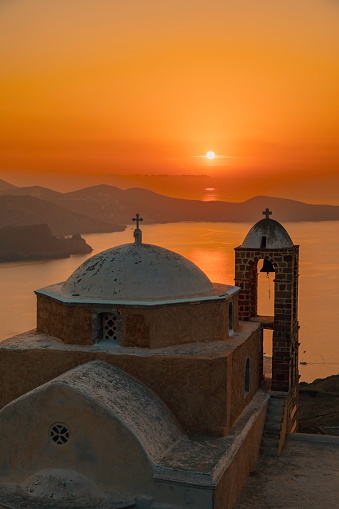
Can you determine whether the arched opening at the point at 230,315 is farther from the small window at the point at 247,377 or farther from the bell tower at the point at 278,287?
the bell tower at the point at 278,287

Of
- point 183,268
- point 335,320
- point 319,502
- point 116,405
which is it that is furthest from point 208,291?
point 335,320

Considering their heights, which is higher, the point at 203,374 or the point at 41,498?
the point at 203,374

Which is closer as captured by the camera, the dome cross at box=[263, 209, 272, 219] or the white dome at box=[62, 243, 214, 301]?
the white dome at box=[62, 243, 214, 301]

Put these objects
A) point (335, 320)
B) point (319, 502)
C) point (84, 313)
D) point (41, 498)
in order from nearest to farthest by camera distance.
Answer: point (41, 498) → point (319, 502) → point (84, 313) → point (335, 320)

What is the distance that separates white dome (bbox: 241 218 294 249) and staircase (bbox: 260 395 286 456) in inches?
127

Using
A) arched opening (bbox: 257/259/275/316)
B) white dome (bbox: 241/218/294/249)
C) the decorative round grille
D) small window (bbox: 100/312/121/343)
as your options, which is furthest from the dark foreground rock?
arched opening (bbox: 257/259/275/316)

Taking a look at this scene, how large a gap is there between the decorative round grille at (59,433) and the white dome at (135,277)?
8.30ft

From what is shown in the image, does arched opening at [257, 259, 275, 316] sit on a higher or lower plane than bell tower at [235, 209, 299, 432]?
lower

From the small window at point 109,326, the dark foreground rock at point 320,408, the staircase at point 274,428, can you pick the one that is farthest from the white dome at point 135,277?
the dark foreground rock at point 320,408

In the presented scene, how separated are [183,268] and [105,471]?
4045mm

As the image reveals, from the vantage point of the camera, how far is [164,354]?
9.55m

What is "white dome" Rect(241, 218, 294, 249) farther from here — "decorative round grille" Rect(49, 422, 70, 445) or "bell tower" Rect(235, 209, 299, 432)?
"decorative round grille" Rect(49, 422, 70, 445)

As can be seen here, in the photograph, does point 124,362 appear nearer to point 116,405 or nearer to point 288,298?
point 116,405

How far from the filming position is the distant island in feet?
→ 298
